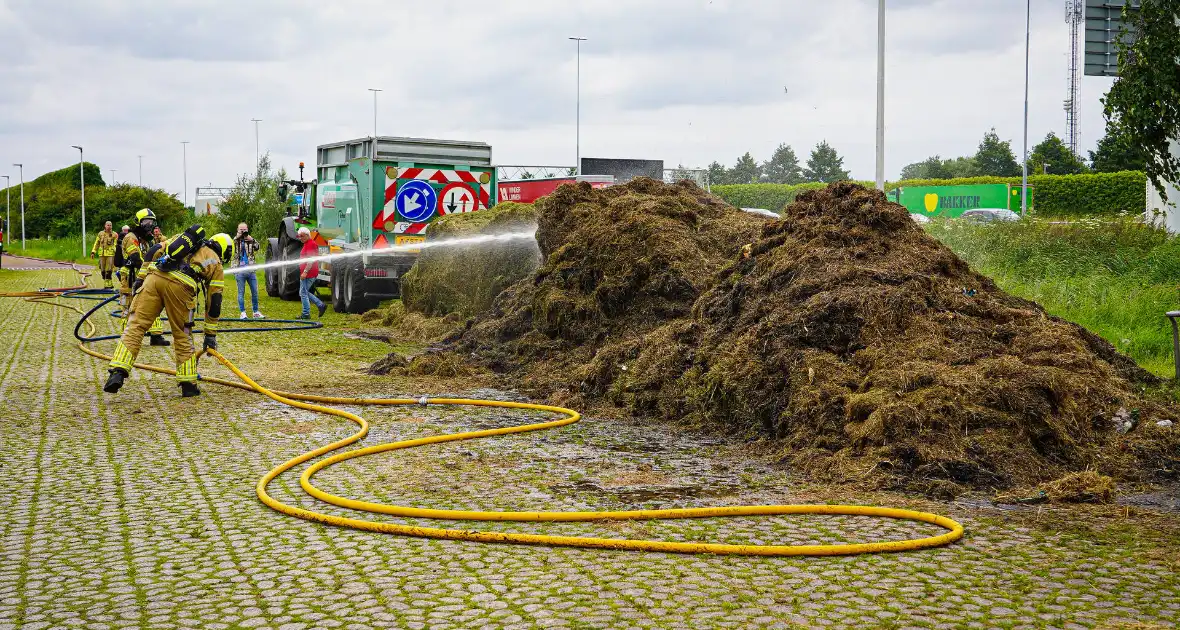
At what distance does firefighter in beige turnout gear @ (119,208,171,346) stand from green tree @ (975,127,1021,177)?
217 ft

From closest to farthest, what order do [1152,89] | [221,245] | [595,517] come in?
1. [595,517]
2. [221,245]
3. [1152,89]

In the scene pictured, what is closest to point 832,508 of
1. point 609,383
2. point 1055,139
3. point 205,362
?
point 609,383

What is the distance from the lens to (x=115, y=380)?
10.6m

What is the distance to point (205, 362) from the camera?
550 inches

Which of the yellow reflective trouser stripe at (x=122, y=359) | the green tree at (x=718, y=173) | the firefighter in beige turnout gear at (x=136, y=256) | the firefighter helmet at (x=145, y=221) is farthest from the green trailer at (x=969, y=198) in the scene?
the green tree at (x=718, y=173)

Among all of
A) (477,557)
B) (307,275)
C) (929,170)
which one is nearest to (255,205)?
(307,275)

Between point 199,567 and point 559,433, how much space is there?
14.0 feet

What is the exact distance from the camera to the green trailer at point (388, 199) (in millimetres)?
20172

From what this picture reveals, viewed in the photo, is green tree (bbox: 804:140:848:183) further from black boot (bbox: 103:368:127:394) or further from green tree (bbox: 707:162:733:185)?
black boot (bbox: 103:368:127:394)

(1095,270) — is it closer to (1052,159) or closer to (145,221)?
(145,221)

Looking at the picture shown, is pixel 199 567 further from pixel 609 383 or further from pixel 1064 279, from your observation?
pixel 1064 279

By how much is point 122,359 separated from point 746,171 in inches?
3957

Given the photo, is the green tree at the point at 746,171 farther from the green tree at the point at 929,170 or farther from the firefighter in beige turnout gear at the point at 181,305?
the firefighter in beige turnout gear at the point at 181,305

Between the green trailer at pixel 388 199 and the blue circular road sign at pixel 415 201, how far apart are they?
2 cm
